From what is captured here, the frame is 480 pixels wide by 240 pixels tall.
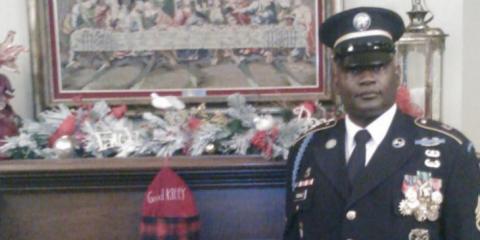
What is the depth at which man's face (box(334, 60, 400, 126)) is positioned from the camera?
113 centimetres

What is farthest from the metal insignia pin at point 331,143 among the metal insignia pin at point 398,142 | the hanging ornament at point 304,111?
the hanging ornament at point 304,111

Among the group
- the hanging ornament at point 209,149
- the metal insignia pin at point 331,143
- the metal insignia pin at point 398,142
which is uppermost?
the metal insignia pin at point 398,142

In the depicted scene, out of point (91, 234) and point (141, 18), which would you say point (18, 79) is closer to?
point (141, 18)

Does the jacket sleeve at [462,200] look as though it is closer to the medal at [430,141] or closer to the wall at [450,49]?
the medal at [430,141]

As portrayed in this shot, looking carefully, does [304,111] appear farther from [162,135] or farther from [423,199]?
[423,199]

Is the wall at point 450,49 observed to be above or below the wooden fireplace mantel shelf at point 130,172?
above

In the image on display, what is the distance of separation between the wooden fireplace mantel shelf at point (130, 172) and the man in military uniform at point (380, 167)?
24cm

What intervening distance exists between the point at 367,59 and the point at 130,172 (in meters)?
0.68

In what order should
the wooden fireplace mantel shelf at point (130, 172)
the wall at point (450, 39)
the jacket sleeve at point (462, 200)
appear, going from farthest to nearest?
the wall at point (450, 39)
the wooden fireplace mantel shelf at point (130, 172)
the jacket sleeve at point (462, 200)

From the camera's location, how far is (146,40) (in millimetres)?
1747

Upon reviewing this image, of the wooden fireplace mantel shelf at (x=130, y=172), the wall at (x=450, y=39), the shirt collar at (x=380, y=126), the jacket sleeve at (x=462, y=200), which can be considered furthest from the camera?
the wall at (x=450, y=39)

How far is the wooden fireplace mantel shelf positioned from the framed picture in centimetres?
33

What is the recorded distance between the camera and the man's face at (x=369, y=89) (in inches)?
44.5

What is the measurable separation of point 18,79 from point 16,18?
0.64 ft
